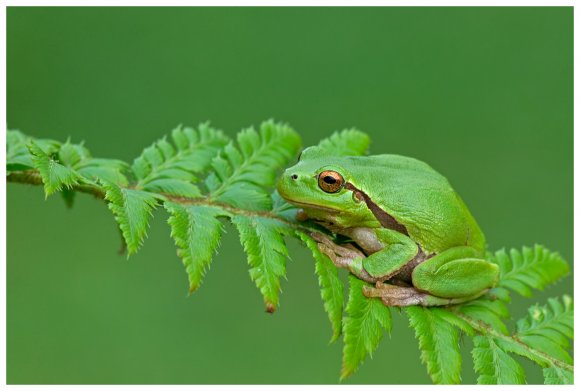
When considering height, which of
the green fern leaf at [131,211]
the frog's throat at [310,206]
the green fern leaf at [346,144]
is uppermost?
the green fern leaf at [346,144]

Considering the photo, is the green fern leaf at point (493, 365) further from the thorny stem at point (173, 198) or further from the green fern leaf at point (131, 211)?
the green fern leaf at point (131, 211)

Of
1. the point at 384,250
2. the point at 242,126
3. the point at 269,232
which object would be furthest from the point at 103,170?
the point at 242,126

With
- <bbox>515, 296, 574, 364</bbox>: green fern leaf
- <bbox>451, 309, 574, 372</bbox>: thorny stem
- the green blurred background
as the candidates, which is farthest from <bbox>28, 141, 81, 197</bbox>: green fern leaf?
the green blurred background

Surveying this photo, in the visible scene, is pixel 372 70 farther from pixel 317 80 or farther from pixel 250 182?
pixel 250 182

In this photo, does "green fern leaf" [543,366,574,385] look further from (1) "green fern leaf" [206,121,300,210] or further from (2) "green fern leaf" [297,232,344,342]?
(1) "green fern leaf" [206,121,300,210]

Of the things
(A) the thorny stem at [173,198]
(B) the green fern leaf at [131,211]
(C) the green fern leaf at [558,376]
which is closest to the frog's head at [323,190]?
(A) the thorny stem at [173,198]

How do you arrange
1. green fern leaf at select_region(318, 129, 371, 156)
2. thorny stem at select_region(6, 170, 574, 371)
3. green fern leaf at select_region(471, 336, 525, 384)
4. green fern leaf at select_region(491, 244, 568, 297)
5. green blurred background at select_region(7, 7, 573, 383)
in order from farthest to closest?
green blurred background at select_region(7, 7, 573, 383) < green fern leaf at select_region(318, 129, 371, 156) < green fern leaf at select_region(491, 244, 568, 297) < thorny stem at select_region(6, 170, 574, 371) < green fern leaf at select_region(471, 336, 525, 384)
